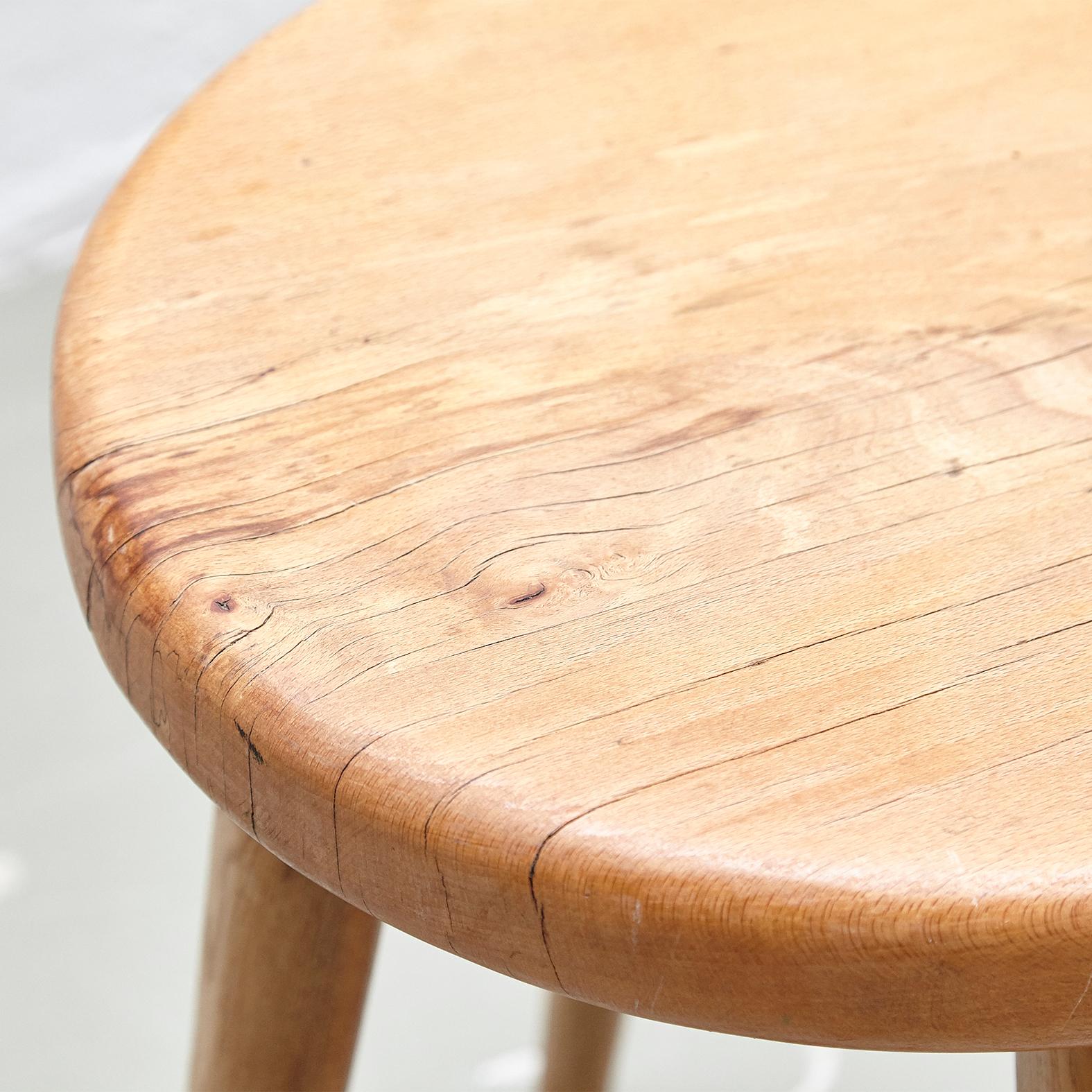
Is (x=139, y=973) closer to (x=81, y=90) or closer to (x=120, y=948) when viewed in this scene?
(x=120, y=948)

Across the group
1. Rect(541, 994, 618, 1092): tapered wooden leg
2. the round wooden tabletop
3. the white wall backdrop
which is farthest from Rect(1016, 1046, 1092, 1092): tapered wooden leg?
the white wall backdrop

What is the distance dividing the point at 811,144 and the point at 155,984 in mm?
665

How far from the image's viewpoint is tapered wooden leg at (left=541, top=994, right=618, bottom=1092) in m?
0.72

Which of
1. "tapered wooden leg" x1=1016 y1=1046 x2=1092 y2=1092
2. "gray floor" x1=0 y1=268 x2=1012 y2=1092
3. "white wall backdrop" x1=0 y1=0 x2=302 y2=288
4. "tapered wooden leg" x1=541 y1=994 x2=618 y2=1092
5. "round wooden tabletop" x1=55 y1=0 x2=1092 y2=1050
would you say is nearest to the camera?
"round wooden tabletop" x1=55 y1=0 x2=1092 y2=1050

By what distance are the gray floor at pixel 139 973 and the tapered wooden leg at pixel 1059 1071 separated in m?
0.43

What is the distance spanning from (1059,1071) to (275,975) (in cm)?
25

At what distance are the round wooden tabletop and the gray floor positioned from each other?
22.4 inches

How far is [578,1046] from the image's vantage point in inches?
29.2

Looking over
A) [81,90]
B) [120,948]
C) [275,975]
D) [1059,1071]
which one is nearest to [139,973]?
[120,948]

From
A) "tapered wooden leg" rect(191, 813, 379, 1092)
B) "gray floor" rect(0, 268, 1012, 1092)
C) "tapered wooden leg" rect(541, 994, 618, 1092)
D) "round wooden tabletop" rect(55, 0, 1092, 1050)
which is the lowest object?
"gray floor" rect(0, 268, 1012, 1092)

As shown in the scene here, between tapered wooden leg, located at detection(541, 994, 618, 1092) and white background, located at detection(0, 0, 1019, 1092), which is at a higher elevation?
tapered wooden leg, located at detection(541, 994, 618, 1092)

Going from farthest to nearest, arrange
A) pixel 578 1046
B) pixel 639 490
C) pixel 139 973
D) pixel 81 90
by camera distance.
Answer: pixel 81 90 < pixel 139 973 < pixel 578 1046 < pixel 639 490

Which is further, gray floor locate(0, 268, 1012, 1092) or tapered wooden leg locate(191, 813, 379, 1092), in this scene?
gray floor locate(0, 268, 1012, 1092)

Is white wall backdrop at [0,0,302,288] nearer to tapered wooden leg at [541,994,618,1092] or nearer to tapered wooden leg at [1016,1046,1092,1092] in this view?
tapered wooden leg at [541,994,618,1092]
